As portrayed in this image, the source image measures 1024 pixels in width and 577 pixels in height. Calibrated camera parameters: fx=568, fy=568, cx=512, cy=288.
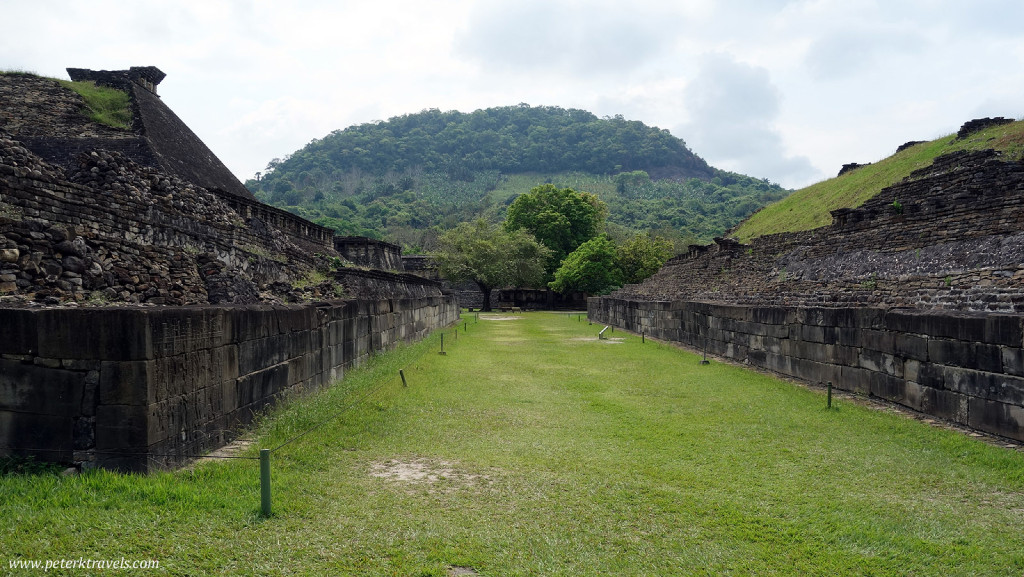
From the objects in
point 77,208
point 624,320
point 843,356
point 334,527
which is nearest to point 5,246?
point 77,208

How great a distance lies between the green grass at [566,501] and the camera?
10.8 feet

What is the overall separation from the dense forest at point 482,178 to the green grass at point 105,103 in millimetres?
→ 71221

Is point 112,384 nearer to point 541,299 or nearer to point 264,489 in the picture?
point 264,489

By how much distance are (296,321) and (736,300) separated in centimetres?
1557

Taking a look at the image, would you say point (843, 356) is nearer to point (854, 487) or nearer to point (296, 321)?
point (854, 487)

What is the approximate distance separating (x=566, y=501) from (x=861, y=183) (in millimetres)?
33469

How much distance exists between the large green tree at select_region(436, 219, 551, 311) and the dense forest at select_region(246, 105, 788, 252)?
43.9 m

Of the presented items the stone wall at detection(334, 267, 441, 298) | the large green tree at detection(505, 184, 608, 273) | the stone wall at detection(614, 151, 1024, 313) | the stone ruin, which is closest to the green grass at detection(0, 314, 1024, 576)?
the stone ruin

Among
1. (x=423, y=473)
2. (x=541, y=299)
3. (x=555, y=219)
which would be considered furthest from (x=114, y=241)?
(x=555, y=219)

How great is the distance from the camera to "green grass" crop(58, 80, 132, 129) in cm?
1895

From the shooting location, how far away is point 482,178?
172 meters

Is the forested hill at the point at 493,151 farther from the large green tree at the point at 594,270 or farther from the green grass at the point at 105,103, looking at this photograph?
the green grass at the point at 105,103

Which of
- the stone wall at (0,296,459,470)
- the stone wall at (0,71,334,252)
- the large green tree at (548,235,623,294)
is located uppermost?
the stone wall at (0,71,334,252)

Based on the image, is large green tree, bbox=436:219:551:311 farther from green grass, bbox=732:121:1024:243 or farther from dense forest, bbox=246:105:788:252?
dense forest, bbox=246:105:788:252
